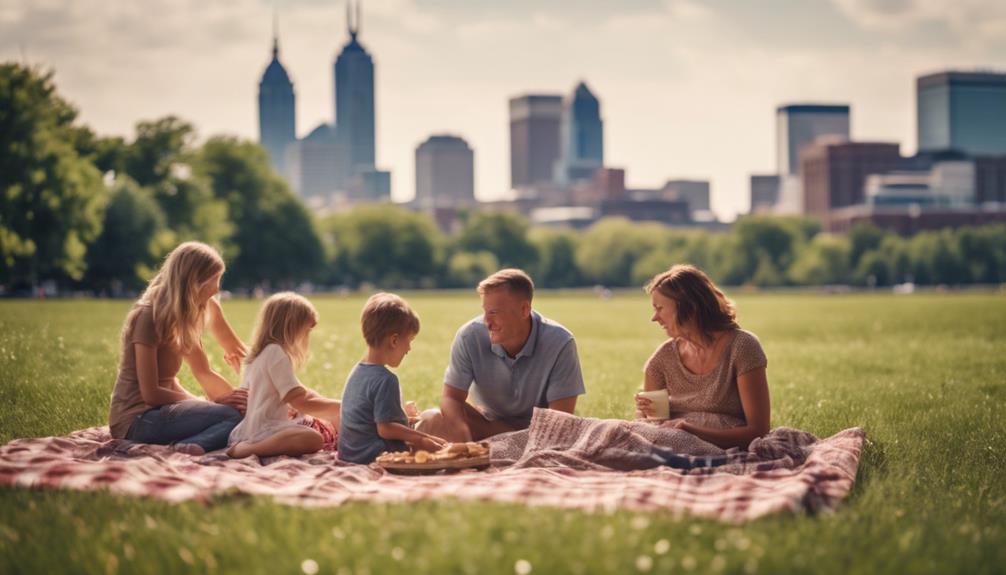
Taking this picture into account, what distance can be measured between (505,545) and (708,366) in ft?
10.8

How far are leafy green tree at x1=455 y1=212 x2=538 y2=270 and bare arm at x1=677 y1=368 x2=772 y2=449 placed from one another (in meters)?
125

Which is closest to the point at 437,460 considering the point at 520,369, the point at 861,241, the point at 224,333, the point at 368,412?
the point at 368,412

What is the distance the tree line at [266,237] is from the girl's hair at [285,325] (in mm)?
30273

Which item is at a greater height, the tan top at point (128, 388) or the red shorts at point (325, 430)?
the tan top at point (128, 388)

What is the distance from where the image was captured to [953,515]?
6336 mm

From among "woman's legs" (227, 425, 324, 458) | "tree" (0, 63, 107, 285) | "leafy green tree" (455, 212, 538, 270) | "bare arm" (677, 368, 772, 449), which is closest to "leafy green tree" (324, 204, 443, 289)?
"leafy green tree" (455, 212, 538, 270)

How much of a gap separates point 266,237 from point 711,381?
66.0 meters

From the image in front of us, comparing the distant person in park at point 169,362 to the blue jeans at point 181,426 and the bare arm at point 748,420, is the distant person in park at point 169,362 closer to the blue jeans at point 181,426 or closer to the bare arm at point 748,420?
the blue jeans at point 181,426

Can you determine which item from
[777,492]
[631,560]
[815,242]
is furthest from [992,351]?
[815,242]

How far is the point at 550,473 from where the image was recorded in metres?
7.07

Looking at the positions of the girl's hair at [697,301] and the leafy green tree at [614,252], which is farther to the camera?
the leafy green tree at [614,252]

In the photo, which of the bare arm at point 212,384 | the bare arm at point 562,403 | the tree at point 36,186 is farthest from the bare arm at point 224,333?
the tree at point 36,186

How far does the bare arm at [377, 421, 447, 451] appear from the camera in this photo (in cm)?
763

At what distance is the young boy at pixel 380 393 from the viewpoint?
7598mm
